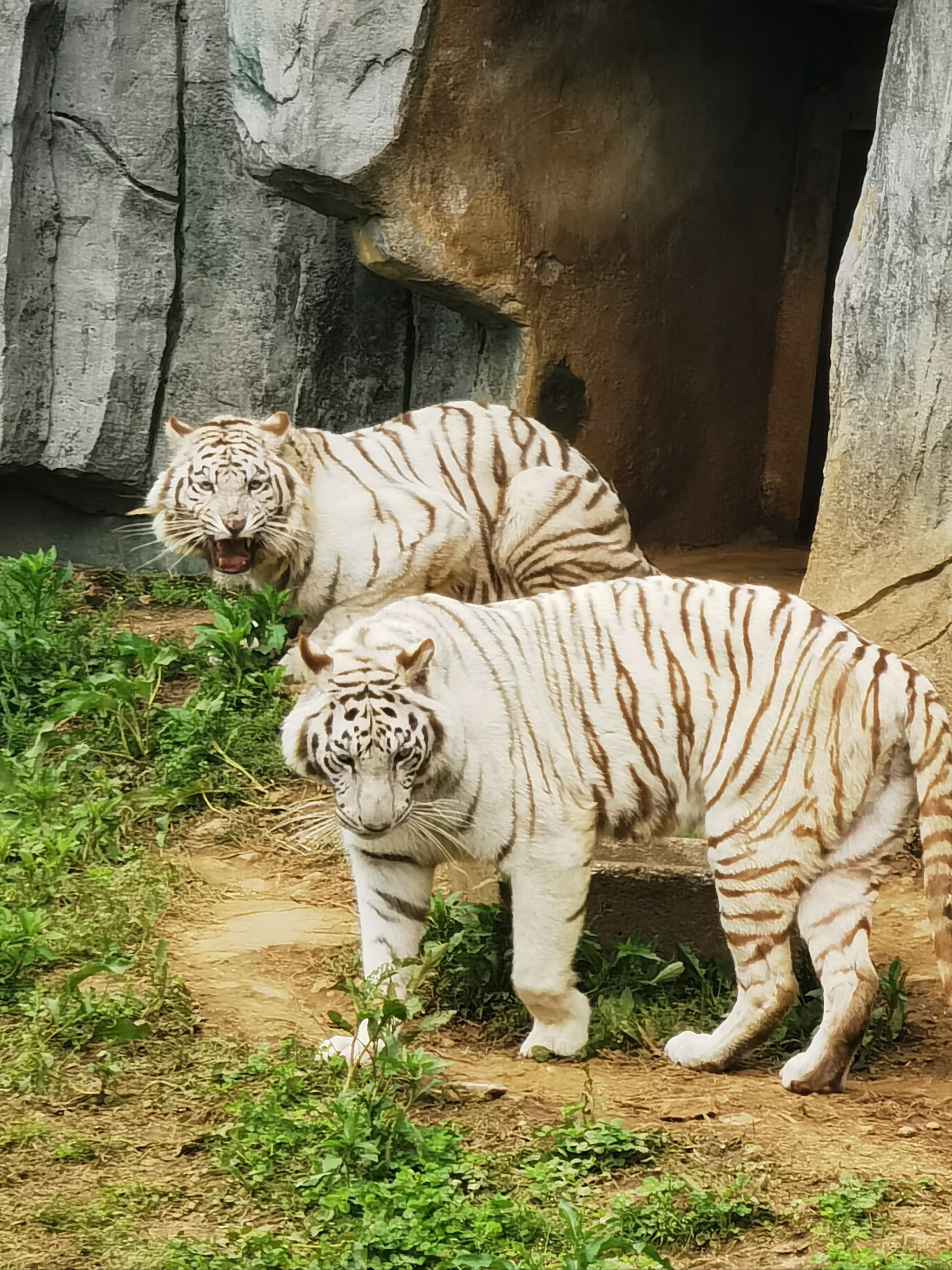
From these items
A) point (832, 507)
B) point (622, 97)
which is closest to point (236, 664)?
point (832, 507)

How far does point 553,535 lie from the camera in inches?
231

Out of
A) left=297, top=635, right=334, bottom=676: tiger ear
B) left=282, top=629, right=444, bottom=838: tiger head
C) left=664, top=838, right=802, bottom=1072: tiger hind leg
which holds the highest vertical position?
left=297, top=635, right=334, bottom=676: tiger ear

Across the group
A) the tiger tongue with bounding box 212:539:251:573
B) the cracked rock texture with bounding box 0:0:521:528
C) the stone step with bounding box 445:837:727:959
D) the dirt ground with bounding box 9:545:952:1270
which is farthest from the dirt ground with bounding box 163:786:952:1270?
the cracked rock texture with bounding box 0:0:521:528

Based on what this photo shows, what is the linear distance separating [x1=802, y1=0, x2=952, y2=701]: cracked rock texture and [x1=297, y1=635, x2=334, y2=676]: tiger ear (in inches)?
85.1

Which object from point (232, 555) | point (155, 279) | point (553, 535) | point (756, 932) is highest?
point (155, 279)

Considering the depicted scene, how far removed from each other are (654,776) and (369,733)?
707mm

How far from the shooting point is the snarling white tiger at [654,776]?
145 inches

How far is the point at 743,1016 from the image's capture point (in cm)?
378

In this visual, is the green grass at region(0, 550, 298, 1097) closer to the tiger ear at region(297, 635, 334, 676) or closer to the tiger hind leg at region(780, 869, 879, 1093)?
the tiger ear at region(297, 635, 334, 676)

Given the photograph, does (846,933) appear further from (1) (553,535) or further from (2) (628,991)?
(1) (553,535)

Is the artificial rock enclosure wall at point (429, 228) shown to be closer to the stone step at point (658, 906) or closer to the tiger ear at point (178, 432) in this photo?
the tiger ear at point (178, 432)

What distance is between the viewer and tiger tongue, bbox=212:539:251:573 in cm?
552

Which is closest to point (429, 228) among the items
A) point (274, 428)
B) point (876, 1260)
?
point (274, 428)

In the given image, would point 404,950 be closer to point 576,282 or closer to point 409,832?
point 409,832
